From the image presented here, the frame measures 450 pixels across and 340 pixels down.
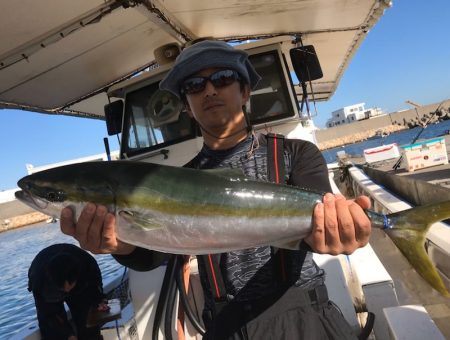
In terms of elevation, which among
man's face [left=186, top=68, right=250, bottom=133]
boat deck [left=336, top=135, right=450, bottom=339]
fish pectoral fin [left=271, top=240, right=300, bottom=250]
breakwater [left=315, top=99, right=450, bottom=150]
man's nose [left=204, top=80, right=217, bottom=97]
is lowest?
boat deck [left=336, top=135, right=450, bottom=339]

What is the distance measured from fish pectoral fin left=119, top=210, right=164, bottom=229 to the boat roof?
247 cm

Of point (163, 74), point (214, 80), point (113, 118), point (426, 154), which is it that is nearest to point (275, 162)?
point (214, 80)

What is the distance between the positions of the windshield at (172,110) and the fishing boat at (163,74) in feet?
0.05

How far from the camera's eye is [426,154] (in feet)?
39.8

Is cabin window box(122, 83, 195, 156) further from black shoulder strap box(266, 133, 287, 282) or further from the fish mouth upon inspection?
the fish mouth

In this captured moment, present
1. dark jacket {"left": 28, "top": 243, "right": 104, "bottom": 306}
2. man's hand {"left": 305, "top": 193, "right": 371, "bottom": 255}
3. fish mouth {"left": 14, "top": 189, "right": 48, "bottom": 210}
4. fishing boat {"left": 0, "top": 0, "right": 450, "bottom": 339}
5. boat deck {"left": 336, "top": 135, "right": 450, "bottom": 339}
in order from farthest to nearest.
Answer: boat deck {"left": 336, "top": 135, "right": 450, "bottom": 339}, dark jacket {"left": 28, "top": 243, "right": 104, "bottom": 306}, fishing boat {"left": 0, "top": 0, "right": 450, "bottom": 339}, fish mouth {"left": 14, "top": 189, "right": 48, "bottom": 210}, man's hand {"left": 305, "top": 193, "right": 371, "bottom": 255}

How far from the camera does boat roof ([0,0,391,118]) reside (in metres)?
3.86

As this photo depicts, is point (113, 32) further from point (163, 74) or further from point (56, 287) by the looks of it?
point (56, 287)

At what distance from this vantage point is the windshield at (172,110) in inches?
201

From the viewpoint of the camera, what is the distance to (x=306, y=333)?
190 centimetres

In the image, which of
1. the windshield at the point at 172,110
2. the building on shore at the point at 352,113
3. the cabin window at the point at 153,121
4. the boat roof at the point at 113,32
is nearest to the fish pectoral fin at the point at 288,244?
the boat roof at the point at 113,32

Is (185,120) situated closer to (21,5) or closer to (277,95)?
(277,95)

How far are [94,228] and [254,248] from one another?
89cm

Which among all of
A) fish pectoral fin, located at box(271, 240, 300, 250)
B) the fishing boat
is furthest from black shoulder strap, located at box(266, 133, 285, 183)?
the fishing boat
